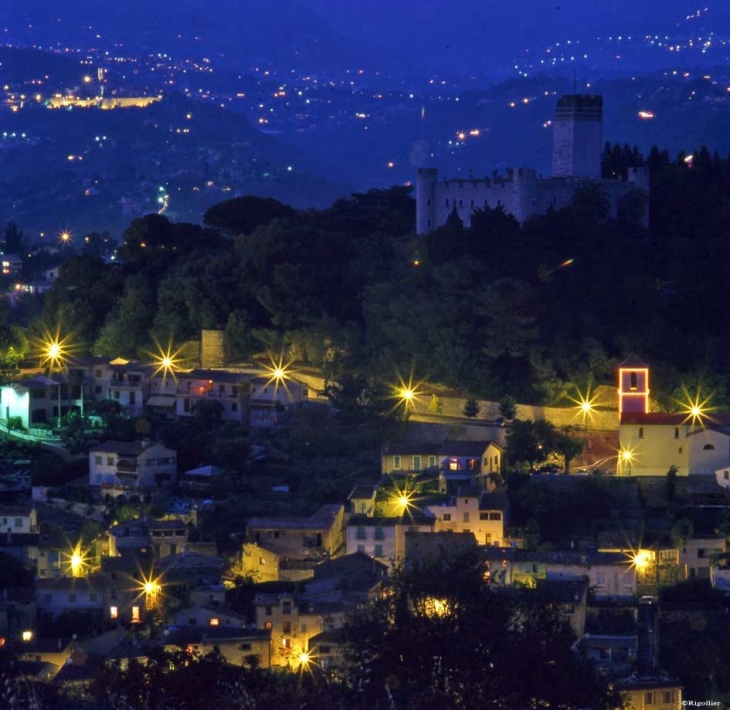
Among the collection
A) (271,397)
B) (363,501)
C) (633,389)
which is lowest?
(363,501)

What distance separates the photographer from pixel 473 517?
74.7 ft

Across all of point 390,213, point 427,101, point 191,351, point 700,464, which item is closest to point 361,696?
point 700,464

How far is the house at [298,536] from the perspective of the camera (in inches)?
887

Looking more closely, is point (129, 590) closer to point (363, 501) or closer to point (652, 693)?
point (363, 501)

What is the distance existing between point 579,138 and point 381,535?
988 centimetres

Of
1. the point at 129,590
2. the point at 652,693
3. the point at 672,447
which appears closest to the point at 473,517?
the point at 672,447

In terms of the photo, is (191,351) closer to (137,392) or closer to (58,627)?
(137,392)

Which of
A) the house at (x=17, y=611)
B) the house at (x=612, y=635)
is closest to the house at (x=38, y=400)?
the house at (x=17, y=611)

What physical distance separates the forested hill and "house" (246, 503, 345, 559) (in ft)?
15.0

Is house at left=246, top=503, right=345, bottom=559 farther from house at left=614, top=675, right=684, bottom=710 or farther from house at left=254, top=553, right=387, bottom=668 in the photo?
house at left=614, top=675, right=684, bottom=710

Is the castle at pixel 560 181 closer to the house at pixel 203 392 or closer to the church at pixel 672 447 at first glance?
the house at pixel 203 392

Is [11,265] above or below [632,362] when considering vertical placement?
above

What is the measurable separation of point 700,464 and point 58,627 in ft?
24.7

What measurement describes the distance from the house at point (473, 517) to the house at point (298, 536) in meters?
1.09
